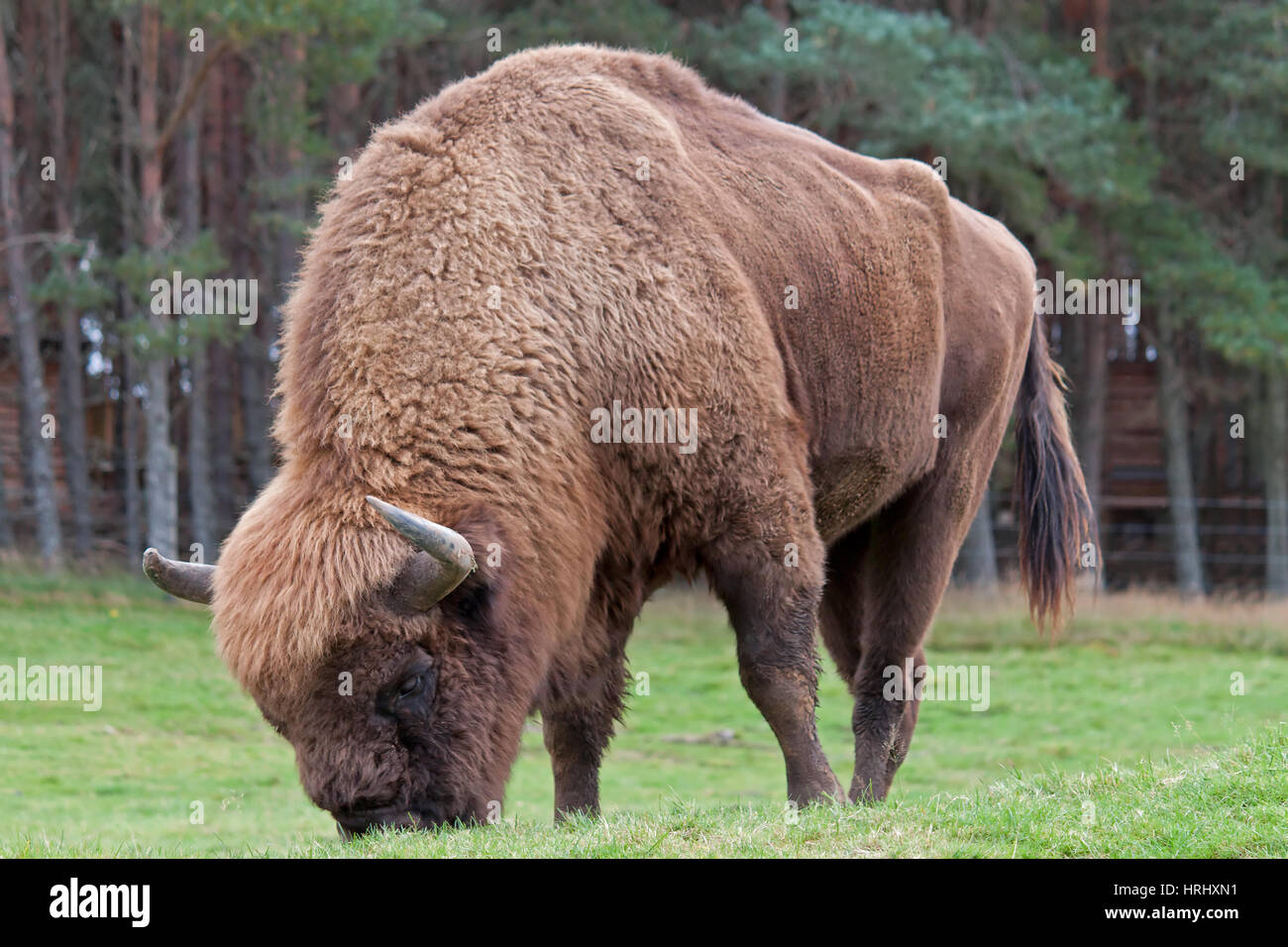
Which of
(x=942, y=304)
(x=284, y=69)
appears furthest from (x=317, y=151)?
(x=942, y=304)

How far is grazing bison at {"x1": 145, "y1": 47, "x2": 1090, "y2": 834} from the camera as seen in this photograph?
14.7 feet

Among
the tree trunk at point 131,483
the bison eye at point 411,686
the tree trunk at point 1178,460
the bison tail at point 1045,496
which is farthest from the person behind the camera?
the tree trunk at point 1178,460

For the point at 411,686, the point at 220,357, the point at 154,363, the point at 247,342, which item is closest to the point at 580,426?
the point at 411,686

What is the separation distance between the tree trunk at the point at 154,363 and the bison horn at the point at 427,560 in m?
14.3

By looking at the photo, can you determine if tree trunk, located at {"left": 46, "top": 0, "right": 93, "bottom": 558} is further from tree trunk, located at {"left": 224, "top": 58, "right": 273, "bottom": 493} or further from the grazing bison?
the grazing bison

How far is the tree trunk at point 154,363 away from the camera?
698 inches

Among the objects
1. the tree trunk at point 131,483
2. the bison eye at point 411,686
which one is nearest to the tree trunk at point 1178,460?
the tree trunk at point 131,483

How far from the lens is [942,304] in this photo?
6.82 metres

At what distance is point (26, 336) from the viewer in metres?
18.9

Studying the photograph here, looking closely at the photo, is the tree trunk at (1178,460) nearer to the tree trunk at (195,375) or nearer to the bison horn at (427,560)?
the tree trunk at (195,375)

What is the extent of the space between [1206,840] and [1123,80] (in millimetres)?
23131

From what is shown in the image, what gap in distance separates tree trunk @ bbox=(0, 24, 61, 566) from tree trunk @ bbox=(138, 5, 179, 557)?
5.64 feet

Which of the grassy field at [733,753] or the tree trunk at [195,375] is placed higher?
the tree trunk at [195,375]

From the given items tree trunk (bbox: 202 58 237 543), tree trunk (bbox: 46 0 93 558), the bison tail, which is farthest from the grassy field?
tree trunk (bbox: 202 58 237 543)
